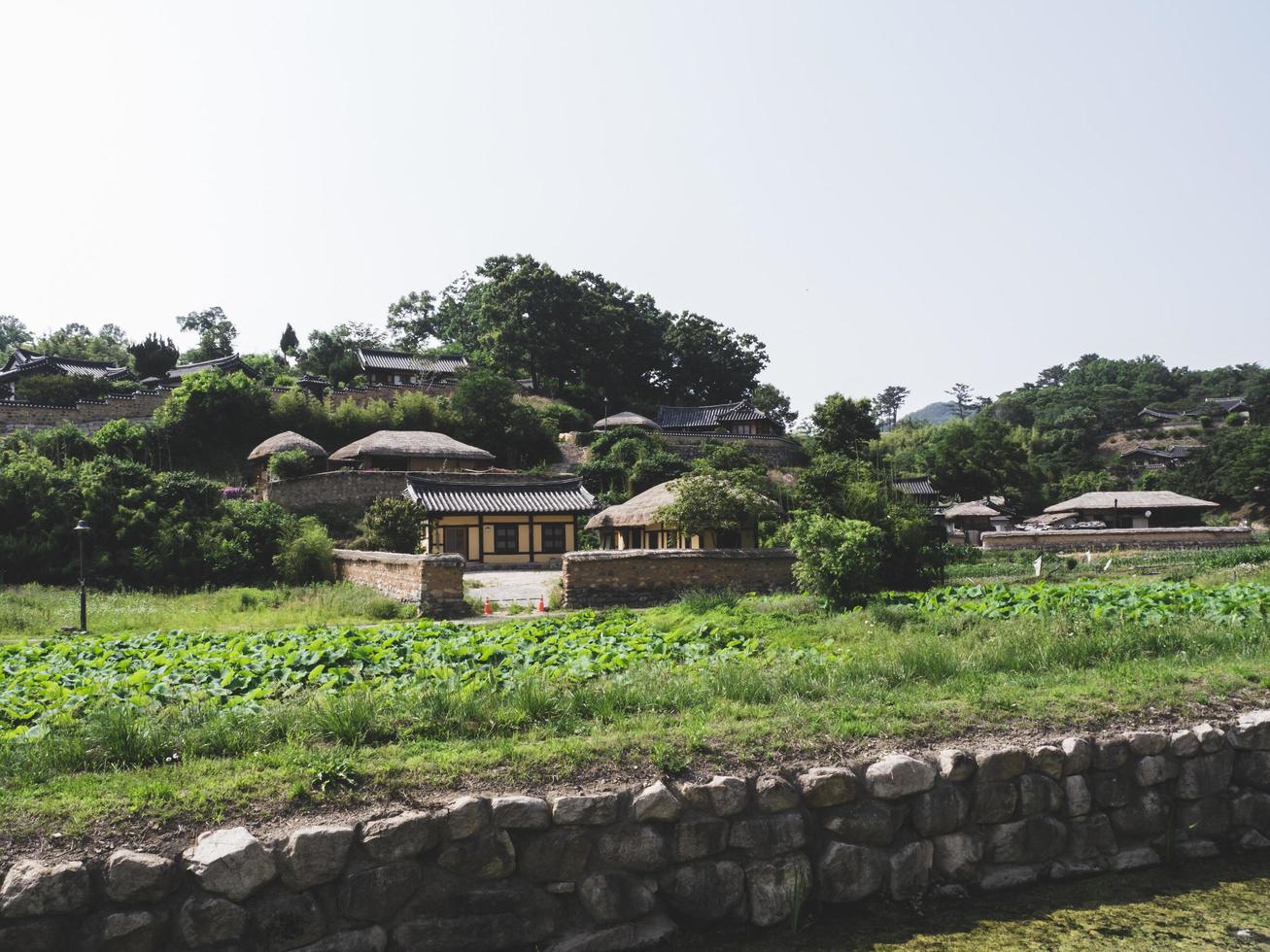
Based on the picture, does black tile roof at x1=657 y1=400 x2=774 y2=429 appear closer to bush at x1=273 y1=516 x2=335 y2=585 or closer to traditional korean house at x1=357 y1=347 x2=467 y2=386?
traditional korean house at x1=357 y1=347 x2=467 y2=386

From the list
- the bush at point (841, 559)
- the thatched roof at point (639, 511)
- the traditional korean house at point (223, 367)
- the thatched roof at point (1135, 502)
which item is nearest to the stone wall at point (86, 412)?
the traditional korean house at point (223, 367)

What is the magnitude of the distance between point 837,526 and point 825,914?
28.3ft

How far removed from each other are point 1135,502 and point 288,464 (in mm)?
35478

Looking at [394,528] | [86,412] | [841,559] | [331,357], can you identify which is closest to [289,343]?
[331,357]

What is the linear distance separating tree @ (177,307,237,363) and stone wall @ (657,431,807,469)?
108 ft

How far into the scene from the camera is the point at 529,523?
32.2 m

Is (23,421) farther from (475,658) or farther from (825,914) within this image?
(825,914)

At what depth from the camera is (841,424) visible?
156 feet

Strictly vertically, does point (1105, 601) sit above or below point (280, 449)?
below

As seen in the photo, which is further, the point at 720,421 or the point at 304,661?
the point at 720,421

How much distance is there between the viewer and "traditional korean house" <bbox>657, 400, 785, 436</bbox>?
176 feet

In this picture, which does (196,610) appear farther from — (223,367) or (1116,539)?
(223,367)

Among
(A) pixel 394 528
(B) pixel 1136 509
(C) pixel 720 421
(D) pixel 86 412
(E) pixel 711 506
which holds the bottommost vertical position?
(B) pixel 1136 509

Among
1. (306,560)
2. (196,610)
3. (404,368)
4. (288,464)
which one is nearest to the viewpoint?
(196,610)
